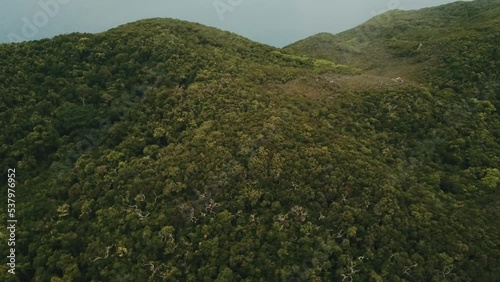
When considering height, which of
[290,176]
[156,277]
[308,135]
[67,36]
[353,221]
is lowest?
[156,277]

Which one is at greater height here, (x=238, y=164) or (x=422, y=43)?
(x=422, y=43)

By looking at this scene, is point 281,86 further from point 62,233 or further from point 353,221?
point 62,233

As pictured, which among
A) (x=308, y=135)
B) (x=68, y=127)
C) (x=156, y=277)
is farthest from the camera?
(x=68, y=127)

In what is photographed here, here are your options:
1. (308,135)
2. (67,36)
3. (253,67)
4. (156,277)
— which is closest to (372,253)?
(308,135)

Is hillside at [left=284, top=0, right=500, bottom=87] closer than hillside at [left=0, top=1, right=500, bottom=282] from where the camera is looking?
No

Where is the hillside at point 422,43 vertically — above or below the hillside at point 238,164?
above

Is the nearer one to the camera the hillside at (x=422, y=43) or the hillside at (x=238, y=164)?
the hillside at (x=238, y=164)

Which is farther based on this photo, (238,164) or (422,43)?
(422,43)

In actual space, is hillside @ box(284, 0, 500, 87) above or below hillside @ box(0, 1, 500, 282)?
above
